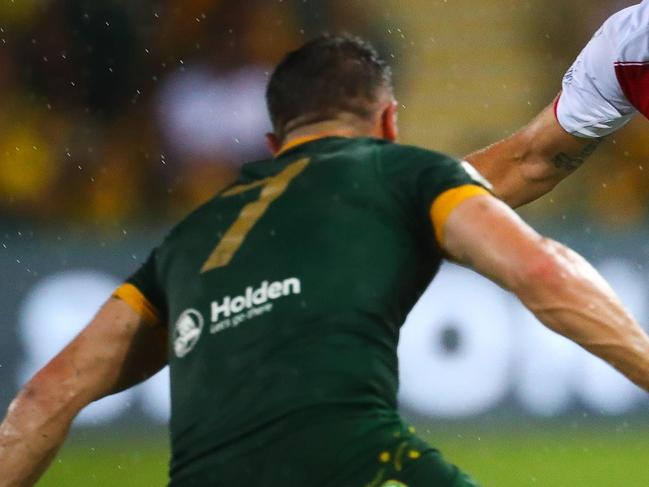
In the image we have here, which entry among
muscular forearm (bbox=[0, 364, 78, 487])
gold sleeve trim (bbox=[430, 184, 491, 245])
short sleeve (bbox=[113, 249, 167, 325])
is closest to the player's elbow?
gold sleeve trim (bbox=[430, 184, 491, 245])

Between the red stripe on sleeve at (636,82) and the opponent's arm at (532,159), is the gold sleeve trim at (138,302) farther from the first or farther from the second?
the red stripe on sleeve at (636,82)

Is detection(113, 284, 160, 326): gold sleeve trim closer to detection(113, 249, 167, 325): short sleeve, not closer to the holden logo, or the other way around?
detection(113, 249, 167, 325): short sleeve

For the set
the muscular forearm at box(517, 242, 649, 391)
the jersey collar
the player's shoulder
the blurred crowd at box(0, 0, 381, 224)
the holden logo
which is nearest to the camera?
the muscular forearm at box(517, 242, 649, 391)

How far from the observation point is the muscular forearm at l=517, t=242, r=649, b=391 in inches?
111

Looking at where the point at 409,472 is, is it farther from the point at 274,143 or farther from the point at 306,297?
the point at 274,143

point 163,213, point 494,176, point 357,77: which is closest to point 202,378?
point 357,77

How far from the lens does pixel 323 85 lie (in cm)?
334

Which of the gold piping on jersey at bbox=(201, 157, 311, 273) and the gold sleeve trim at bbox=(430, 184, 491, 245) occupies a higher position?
the gold piping on jersey at bbox=(201, 157, 311, 273)

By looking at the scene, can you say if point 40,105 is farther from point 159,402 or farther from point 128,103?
point 159,402

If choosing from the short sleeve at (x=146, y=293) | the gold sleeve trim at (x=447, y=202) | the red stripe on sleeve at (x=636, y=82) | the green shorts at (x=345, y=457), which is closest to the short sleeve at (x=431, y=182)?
the gold sleeve trim at (x=447, y=202)

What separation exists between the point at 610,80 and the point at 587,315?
1.90 metres

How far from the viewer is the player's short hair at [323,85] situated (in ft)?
10.9

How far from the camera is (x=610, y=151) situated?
368 inches

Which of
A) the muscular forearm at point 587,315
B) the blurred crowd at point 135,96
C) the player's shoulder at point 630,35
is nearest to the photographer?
the muscular forearm at point 587,315
